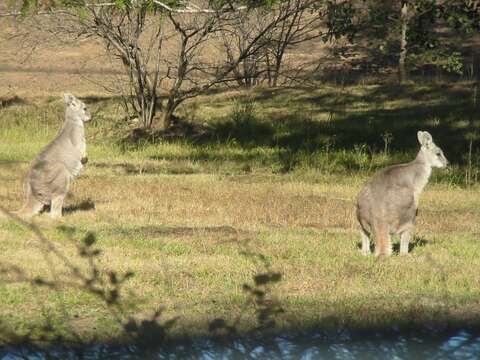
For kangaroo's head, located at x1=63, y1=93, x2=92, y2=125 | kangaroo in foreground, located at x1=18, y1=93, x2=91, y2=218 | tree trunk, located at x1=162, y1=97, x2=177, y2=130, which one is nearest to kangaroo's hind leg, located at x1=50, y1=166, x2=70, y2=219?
kangaroo in foreground, located at x1=18, y1=93, x2=91, y2=218

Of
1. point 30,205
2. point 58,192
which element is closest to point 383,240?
point 58,192

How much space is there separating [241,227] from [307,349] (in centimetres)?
430

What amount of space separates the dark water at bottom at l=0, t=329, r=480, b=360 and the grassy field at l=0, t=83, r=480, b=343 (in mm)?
254

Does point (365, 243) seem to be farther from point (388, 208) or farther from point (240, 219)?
point (240, 219)

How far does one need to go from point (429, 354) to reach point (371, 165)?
9.71 metres

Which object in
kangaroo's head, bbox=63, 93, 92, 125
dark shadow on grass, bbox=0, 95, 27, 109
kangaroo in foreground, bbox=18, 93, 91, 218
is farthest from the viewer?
dark shadow on grass, bbox=0, 95, 27, 109

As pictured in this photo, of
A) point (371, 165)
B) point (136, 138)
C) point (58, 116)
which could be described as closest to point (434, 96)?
point (371, 165)

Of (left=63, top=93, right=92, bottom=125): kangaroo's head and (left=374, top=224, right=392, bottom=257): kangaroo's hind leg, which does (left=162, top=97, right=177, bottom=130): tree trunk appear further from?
(left=374, top=224, right=392, bottom=257): kangaroo's hind leg

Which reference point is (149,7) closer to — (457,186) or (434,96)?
(457,186)

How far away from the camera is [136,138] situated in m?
19.0

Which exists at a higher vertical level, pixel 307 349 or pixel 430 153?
pixel 430 153

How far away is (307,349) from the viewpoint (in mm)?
6723

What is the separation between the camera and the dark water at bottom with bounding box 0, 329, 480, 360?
6.51 metres

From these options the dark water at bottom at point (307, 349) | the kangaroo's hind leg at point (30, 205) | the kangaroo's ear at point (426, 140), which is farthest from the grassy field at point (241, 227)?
the kangaroo's ear at point (426, 140)
